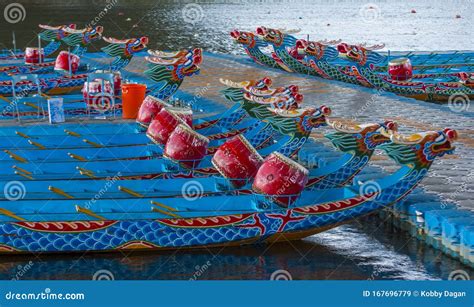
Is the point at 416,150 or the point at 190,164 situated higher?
the point at 416,150

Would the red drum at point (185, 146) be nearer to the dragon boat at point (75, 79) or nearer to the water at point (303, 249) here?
the water at point (303, 249)

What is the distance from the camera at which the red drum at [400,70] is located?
23.1 meters

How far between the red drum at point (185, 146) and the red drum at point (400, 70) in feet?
36.8

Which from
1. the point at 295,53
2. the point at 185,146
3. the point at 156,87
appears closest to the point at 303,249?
the point at 185,146

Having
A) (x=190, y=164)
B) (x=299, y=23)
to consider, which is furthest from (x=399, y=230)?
(x=299, y=23)

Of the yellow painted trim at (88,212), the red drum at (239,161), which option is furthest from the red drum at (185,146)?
the yellow painted trim at (88,212)

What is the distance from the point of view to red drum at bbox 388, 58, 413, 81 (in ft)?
75.9

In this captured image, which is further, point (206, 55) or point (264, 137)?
point (206, 55)

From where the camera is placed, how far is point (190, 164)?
13047 millimetres

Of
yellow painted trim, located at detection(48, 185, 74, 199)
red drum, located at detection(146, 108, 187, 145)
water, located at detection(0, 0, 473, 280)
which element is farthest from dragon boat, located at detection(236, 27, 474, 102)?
yellow painted trim, located at detection(48, 185, 74, 199)

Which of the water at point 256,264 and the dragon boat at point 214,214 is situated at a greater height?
the dragon boat at point 214,214

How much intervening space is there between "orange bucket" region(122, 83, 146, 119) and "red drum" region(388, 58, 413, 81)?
25.0 ft

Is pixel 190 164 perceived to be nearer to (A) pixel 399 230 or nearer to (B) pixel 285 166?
(B) pixel 285 166

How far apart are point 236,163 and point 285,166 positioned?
0.97 metres
